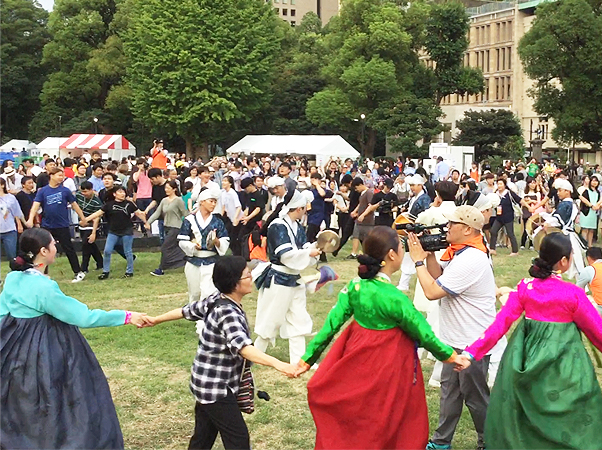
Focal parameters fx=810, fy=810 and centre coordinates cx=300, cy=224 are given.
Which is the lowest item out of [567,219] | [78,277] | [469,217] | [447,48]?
[78,277]

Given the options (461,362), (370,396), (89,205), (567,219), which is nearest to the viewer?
(370,396)

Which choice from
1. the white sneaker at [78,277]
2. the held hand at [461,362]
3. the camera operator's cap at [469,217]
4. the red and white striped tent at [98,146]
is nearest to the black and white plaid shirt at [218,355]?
the held hand at [461,362]

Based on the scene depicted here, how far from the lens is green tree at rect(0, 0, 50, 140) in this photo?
61.8 metres

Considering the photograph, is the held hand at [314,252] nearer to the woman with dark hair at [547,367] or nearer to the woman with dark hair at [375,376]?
the woman with dark hair at [547,367]

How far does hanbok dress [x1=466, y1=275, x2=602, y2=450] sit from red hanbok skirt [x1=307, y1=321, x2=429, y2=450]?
0.59 meters

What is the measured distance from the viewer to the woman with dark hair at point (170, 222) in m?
14.0

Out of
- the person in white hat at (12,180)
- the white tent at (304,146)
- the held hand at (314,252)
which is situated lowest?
the white tent at (304,146)

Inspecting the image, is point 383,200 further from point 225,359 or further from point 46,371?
point 46,371

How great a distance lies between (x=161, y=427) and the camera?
6473 mm

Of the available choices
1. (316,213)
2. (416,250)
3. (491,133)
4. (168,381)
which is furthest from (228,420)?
(491,133)

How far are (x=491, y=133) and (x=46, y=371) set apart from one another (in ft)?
169

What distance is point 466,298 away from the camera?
5.56 metres

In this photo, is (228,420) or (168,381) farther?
(168,381)

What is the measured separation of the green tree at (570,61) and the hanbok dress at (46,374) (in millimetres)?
41397
